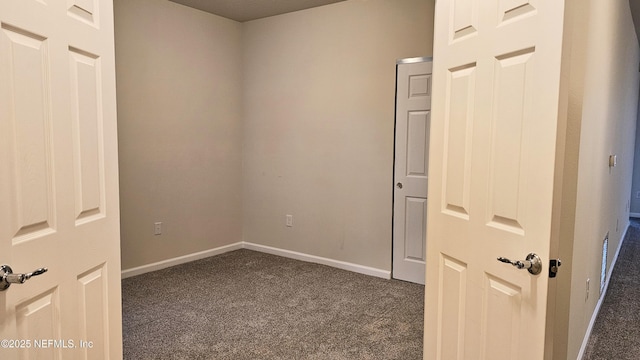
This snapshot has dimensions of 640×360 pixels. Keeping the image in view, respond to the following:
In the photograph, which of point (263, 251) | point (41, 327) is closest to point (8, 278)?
point (41, 327)

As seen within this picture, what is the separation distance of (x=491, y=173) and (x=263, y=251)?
12.3 feet

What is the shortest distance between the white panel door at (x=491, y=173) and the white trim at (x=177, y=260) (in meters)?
3.04

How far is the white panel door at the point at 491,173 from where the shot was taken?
1358 mm

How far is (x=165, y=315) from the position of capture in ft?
10.3

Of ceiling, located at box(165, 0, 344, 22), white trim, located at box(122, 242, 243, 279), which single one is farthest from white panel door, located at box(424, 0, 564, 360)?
white trim, located at box(122, 242, 243, 279)

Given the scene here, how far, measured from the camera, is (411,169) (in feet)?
12.8

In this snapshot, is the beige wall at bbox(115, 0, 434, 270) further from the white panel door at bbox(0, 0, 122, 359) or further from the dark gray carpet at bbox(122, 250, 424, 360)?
the white panel door at bbox(0, 0, 122, 359)

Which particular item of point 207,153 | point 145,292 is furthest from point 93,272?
point 207,153

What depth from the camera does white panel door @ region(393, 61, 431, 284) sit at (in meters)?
3.80

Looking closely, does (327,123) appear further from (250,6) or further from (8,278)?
(8,278)

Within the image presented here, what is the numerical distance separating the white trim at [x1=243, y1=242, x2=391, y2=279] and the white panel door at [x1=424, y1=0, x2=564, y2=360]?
2.15 meters

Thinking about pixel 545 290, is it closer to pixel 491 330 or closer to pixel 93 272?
pixel 491 330

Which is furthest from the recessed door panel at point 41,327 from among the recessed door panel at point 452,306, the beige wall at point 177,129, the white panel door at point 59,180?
the beige wall at point 177,129

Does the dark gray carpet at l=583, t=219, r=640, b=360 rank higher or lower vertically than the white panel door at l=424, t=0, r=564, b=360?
lower
